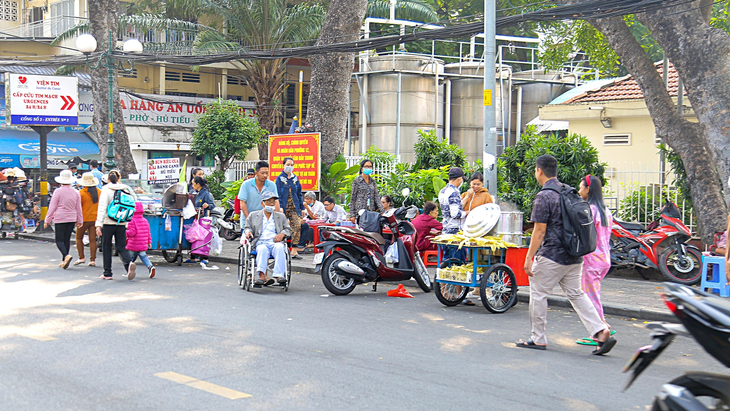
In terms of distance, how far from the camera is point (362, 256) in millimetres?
10375

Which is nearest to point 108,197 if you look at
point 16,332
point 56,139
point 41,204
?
point 16,332

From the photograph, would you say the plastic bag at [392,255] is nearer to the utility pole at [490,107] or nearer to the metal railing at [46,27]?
the utility pole at [490,107]

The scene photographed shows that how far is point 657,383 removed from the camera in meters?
5.86

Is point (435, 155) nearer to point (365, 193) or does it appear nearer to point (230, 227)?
point (365, 193)

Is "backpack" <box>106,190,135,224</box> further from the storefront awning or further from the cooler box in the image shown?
the storefront awning

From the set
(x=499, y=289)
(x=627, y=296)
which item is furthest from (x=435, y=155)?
(x=499, y=289)

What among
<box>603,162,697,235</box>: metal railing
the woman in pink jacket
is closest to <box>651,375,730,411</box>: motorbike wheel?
<box>603,162,697,235</box>: metal railing

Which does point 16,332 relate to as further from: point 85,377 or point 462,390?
point 462,390

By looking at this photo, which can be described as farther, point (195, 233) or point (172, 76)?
point (172, 76)

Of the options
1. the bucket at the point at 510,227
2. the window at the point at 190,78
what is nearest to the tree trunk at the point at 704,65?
the bucket at the point at 510,227

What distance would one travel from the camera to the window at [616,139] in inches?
674

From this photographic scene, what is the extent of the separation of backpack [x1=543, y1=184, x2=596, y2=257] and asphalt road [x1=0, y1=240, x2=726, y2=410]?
107cm

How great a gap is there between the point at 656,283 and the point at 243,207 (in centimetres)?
706

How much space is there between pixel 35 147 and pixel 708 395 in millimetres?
30010
